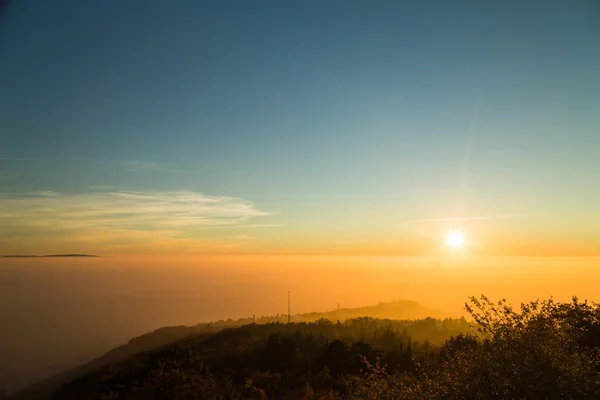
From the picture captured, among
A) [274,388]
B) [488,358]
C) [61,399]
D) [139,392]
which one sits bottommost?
[61,399]

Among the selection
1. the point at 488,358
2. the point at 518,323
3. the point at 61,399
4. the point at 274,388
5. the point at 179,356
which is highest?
the point at 518,323

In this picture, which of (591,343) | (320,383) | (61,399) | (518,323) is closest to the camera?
(518,323)

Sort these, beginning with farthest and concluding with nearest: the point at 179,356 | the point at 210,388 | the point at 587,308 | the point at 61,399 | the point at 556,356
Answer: the point at 61,399, the point at 179,356, the point at 210,388, the point at 587,308, the point at 556,356

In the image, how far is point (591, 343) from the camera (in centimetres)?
3541

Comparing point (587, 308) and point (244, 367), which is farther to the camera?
point (244, 367)

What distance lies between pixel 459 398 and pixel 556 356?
20.1 ft

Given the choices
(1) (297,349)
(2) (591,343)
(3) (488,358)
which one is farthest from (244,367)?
(3) (488,358)

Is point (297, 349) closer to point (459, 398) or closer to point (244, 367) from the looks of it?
point (244, 367)

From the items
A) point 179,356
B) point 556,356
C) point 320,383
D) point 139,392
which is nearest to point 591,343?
point 556,356

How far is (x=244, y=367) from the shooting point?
140250mm

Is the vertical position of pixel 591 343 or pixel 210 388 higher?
pixel 591 343

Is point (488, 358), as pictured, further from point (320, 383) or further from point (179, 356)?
point (179, 356)

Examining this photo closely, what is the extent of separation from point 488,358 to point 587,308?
21.5 metres

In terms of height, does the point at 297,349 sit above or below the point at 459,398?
below
